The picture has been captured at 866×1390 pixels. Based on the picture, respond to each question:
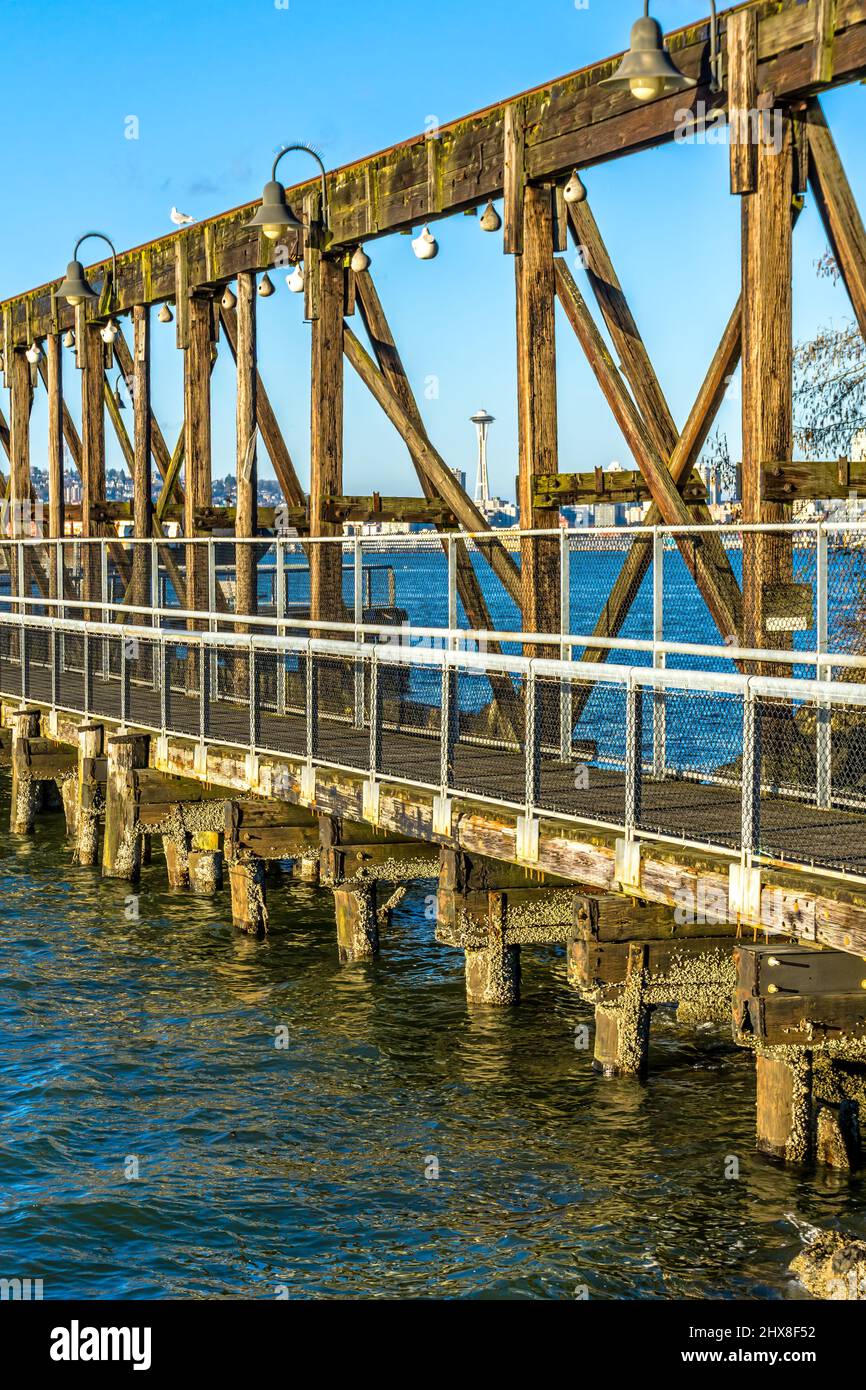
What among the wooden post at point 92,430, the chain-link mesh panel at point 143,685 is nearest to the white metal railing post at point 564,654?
the chain-link mesh panel at point 143,685

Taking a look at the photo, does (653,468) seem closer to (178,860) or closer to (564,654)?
(564,654)

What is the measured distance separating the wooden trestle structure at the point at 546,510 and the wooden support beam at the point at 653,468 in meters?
0.03

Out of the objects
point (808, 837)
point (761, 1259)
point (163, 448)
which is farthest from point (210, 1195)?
point (163, 448)

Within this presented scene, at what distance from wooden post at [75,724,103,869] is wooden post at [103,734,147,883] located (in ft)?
2.35

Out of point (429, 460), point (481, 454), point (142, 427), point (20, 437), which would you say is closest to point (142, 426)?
point (142, 427)

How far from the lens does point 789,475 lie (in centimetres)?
1205

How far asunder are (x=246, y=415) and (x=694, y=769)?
10228mm

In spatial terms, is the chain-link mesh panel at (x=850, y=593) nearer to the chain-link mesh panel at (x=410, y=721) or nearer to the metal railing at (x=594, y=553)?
the metal railing at (x=594, y=553)

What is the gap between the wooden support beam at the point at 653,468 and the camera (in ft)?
42.4

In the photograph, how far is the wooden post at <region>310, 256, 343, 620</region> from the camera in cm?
1864

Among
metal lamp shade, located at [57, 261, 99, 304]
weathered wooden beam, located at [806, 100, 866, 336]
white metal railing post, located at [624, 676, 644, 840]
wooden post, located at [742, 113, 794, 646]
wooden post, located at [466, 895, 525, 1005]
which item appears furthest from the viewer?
metal lamp shade, located at [57, 261, 99, 304]

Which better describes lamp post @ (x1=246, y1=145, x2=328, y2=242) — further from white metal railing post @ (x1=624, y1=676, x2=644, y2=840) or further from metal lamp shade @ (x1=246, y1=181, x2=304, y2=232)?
white metal railing post @ (x1=624, y1=676, x2=644, y2=840)

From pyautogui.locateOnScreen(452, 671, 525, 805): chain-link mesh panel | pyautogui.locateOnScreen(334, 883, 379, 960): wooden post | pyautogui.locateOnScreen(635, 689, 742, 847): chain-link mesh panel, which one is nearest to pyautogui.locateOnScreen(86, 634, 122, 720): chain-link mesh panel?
pyautogui.locateOnScreen(334, 883, 379, 960): wooden post
